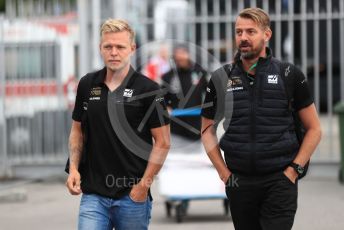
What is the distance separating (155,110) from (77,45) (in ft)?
32.0

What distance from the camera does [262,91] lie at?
6.01 meters

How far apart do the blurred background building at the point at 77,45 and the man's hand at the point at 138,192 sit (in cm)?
907

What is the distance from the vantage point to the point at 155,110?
6047mm

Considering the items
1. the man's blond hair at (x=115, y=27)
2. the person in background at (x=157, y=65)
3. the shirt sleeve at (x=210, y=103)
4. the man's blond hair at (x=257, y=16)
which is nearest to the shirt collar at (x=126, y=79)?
the man's blond hair at (x=115, y=27)

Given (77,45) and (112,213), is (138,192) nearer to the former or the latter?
(112,213)

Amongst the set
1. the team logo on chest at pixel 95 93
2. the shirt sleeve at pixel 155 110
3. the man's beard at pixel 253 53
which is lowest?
the shirt sleeve at pixel 155 110

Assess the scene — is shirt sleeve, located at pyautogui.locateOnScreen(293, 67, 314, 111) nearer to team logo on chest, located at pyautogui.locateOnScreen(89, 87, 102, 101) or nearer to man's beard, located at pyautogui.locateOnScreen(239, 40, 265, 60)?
man's beard, located at pyautogui.locateOnScreen(239, 40, 265, 60)

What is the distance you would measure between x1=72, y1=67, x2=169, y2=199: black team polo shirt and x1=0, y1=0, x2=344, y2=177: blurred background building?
350 inches

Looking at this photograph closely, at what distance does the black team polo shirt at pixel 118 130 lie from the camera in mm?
6004

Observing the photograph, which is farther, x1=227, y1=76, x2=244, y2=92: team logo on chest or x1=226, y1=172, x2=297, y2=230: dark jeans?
x1=227, y1=76, x2=244, y2=92: team logo on chest

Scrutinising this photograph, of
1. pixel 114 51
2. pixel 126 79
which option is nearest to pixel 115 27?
pixel 114 51

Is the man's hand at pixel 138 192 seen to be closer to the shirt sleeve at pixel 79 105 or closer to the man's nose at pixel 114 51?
the shirt sleeve at pixel 79 105

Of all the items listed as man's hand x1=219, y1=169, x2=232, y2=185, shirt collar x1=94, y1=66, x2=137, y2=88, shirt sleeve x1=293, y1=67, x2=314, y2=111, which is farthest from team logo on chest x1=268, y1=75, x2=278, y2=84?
shirt collar x1=94, y1=66, x2=137, y2=88

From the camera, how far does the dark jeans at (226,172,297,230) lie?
5.94 m
